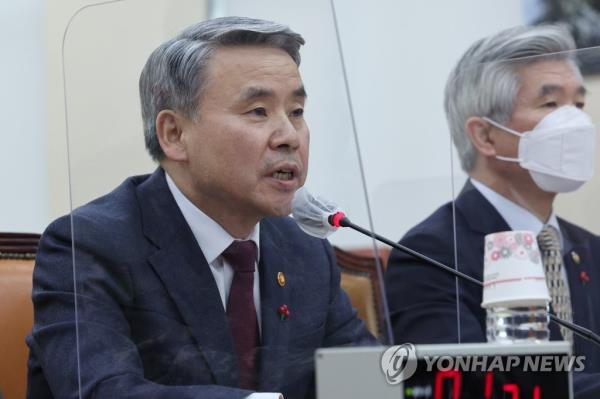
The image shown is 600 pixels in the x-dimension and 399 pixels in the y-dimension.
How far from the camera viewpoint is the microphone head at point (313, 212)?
1432 millimetres

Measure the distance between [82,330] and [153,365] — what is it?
0.11 metres

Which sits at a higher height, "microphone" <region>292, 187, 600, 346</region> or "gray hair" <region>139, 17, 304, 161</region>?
"gray hair" <region>139, 17, 304, 161</region>

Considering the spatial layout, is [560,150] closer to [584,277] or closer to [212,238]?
[584,277]

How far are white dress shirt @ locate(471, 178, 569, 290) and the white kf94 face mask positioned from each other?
50 mm

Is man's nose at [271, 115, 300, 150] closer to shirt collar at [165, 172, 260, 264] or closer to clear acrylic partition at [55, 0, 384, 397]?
clear acrylic partition at [55, 0, 384, 397]

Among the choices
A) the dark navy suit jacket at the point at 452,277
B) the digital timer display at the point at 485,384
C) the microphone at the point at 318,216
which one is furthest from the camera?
the dark navy suit jacket at the point at 452,277

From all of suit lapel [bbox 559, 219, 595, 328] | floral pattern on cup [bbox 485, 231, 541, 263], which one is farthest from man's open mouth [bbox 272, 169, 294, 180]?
suit lapel [bbox 559, 219, 595, 328]

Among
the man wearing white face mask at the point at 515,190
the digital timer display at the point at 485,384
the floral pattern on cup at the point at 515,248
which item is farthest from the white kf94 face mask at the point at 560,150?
the digital timer display at the point at 485,384

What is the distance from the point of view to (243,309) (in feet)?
4.72

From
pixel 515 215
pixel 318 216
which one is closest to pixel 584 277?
pixel 515 215

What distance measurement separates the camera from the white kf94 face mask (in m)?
1.74

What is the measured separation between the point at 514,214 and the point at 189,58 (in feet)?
2.01

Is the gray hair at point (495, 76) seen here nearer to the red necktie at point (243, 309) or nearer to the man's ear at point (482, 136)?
the man's ear at point (482, 136)

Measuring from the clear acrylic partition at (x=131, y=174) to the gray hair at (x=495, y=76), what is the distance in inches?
16.6
